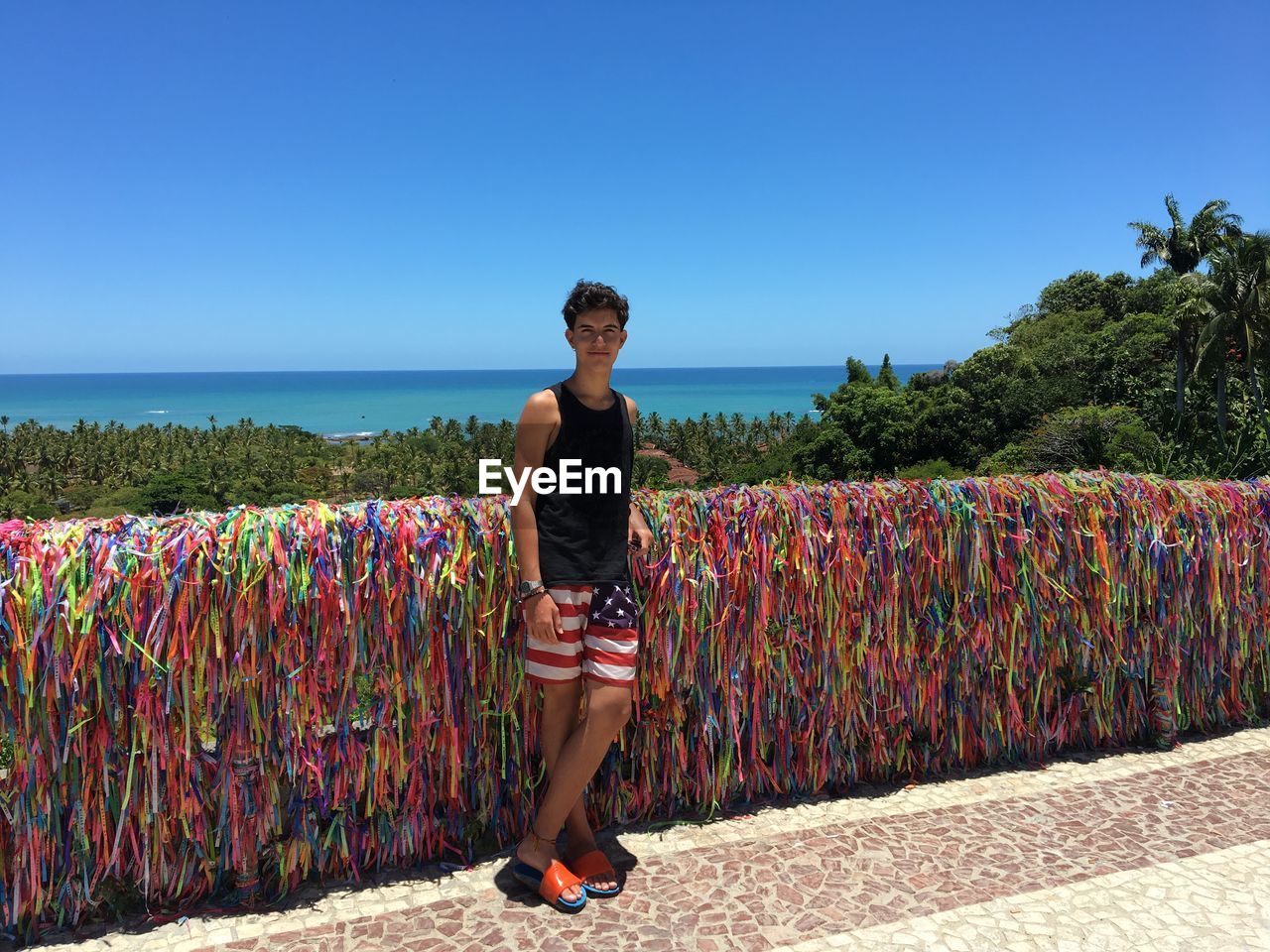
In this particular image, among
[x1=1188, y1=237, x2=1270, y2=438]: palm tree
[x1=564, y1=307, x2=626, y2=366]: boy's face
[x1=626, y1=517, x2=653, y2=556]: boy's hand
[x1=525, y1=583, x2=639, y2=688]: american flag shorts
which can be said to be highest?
[x1=1188, y1=237, x2=1270, y2=438]: palm tree

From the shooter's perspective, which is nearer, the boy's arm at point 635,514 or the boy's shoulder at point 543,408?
the boy's shoulder at point 543,408

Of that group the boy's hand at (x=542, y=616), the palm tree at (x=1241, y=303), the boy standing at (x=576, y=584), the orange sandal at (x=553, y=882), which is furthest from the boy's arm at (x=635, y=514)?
the palm tree at (x=1241, y=303)

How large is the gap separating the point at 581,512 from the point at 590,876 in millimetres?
1214

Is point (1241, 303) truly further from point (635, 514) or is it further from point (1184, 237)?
point (635, 514)

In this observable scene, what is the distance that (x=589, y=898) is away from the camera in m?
2.49

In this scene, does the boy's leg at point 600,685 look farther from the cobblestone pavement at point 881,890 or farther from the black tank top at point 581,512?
the cobblestone pavement at point 881,890

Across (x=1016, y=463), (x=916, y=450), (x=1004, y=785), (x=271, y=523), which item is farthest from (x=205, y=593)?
(x=916, y=450)

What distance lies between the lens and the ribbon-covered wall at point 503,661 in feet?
7.44

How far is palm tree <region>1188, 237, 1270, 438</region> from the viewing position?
90.6 ft

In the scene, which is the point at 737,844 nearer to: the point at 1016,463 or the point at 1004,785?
the point at 1004,785

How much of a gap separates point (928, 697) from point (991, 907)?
3.22 feet

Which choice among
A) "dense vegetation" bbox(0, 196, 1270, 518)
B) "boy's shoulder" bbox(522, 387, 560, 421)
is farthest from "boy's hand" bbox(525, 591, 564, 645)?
"dense vegetation" bbox(0, 196, 1270, 518)

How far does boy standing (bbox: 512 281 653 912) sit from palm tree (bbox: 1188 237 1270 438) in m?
32.8

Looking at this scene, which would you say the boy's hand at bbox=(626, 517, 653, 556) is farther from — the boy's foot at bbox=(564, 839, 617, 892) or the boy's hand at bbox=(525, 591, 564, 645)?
the boy's foot at bbox=(564, 839, 617, 892)
